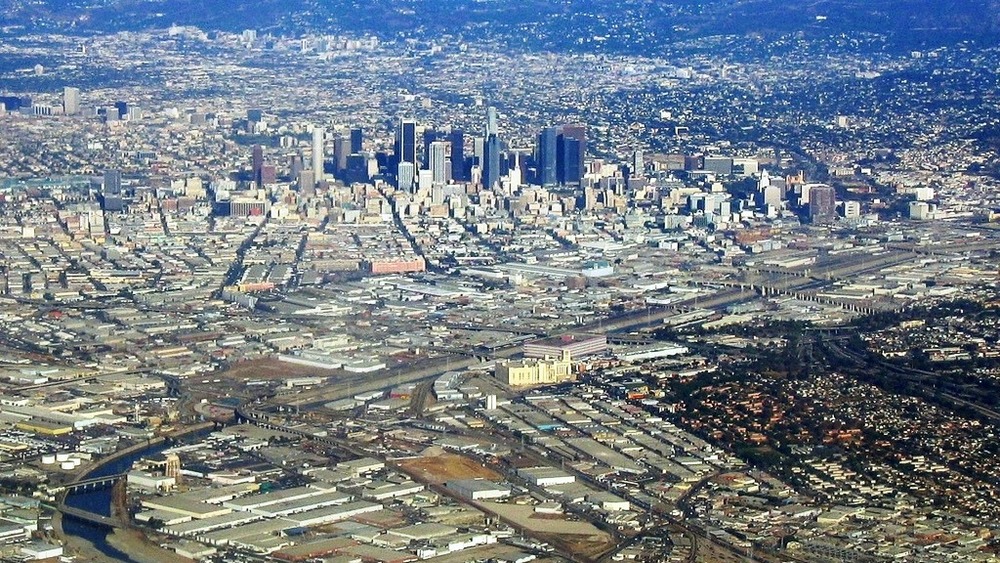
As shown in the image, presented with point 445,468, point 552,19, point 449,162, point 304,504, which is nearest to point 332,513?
point 304,504

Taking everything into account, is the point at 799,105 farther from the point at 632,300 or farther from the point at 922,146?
the point at 632,300

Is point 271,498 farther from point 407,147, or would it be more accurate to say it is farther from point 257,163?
point 257,163

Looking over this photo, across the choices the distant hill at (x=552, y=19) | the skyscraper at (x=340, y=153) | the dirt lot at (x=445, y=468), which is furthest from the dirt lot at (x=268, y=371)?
the distant hill at (x=552, y=19)

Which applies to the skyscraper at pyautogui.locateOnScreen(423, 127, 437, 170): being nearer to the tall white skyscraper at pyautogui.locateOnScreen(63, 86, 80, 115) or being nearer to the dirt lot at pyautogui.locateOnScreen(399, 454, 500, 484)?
the tall white skyscraper at pyautogui.locateOnScreen(63, 86, 80, 115)

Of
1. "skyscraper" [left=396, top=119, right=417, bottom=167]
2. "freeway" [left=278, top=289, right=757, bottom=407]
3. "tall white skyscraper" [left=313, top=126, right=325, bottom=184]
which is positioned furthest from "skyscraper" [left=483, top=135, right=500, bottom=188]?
"freeway" [left=278, top=289, right=757, bottom=407]

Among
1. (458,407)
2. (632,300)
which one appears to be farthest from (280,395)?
(632,300)

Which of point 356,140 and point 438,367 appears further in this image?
point 356,140

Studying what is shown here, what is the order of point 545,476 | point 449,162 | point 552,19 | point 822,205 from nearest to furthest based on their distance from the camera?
1. point 545,476
2. point 822,205
3. point 449,162
4. point 552,19
